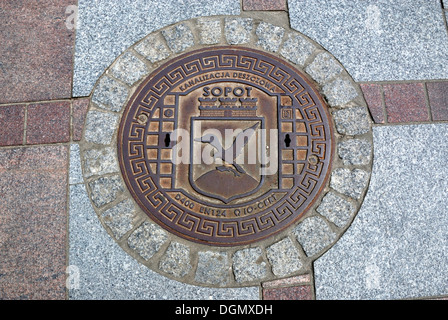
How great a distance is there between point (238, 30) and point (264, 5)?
0.34m

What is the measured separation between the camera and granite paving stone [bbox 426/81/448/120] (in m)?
3.04

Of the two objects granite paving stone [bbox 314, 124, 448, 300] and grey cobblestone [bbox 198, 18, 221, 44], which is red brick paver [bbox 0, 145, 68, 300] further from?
granite paving stone [bbox 314, 124, 448, 300]

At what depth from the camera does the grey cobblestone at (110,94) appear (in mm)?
3045

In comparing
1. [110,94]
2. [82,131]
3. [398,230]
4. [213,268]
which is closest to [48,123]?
[82,131]

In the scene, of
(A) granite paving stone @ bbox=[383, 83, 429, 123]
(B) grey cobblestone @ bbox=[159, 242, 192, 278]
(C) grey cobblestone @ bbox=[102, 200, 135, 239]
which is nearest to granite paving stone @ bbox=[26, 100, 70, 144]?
(C) grey cobblestone @ bbox=[102, 200, 135, 239]

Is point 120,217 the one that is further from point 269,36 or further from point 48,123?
point 269,36

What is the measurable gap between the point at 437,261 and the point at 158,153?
215 cm

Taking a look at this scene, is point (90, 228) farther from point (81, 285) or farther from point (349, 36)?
point (349, 36)

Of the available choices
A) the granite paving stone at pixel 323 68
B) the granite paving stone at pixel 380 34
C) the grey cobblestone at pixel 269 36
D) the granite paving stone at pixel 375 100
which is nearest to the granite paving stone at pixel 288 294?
the granite paving stone at pixel 375 100

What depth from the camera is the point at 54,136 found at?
2992 millimetres

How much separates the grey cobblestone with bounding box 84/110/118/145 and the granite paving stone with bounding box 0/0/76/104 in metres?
0.30

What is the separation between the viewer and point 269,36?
322cm
